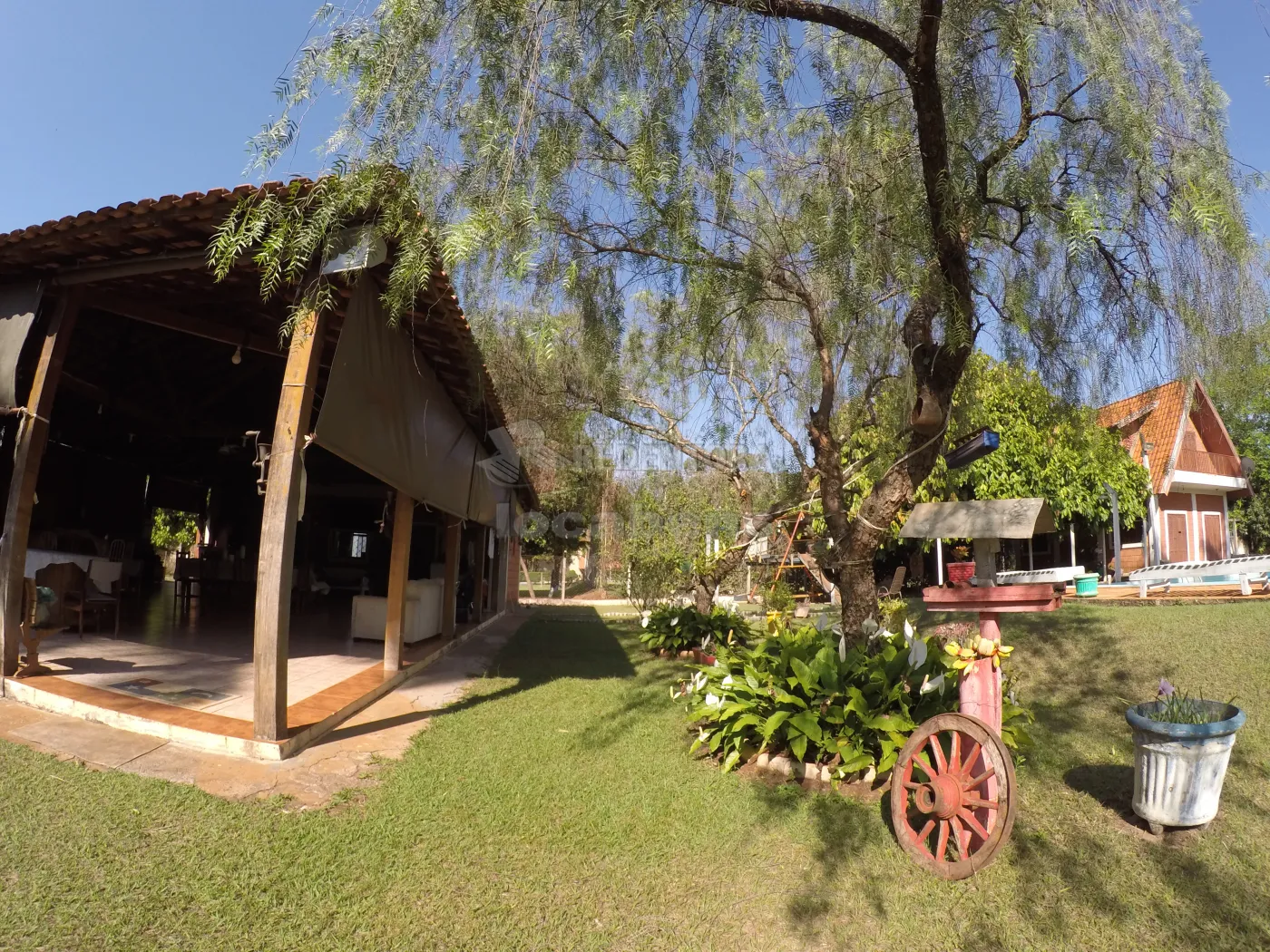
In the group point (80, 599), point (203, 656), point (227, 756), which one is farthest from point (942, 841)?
point (80, 599)

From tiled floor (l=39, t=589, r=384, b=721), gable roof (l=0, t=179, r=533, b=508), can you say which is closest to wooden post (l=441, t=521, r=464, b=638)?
tiled floor (l=39, t=589, r=384, b=721)

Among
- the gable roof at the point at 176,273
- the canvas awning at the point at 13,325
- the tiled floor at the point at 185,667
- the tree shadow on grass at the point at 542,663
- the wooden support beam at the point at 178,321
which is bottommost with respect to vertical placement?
the tree shadow on grass at the point at 542,663

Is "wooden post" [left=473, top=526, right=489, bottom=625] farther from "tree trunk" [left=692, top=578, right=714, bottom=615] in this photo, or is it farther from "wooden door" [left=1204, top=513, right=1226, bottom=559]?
"wooden door" [left=1204, top=513, right=1226, bottom=559]

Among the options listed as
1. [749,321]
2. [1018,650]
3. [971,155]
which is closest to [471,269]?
[749,321]

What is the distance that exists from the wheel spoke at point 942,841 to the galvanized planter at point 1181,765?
3.40ft

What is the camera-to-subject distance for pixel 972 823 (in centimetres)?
359

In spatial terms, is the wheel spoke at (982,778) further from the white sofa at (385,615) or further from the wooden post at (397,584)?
the white sofa at (385,615)

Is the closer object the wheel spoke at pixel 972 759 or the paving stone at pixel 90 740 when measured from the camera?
the wheel spoke at pixel 972 759

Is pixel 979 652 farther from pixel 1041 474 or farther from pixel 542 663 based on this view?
pixel 1041 474

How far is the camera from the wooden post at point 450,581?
32.3ft

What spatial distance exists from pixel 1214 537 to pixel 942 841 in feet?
71.2

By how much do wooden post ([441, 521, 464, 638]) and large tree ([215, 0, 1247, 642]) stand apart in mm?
4544

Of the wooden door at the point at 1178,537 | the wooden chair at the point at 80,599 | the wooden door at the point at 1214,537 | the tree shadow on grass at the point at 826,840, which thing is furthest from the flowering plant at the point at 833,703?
the wooden door at the point at 1214,537

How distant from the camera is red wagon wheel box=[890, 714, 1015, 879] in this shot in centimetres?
347
